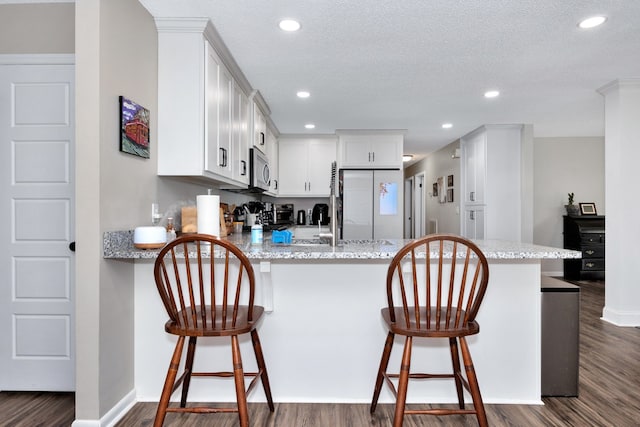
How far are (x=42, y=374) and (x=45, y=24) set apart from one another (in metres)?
2.01

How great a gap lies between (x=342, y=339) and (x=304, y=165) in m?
3.97

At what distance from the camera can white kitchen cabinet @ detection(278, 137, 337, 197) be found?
584cm

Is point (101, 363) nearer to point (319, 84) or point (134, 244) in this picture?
point (134, 244)

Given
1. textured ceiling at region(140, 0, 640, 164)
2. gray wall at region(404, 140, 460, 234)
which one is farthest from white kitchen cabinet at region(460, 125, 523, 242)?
gray wall at region(404, 140, 460, 234)

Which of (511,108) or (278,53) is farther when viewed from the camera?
(511,108)

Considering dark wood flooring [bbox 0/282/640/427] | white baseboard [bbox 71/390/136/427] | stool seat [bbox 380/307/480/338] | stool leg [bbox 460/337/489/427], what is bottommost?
dark wood flooring [bbox 0/282/640/427]

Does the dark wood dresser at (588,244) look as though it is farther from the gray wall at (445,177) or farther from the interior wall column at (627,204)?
the interior wall column at (627,204)

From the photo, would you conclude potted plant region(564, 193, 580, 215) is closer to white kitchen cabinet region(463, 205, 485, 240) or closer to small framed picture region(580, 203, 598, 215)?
small framed picture region(580, 203, 598, 215)

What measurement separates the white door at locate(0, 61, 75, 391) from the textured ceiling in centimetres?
83

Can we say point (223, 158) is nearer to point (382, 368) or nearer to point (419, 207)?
point (382, 368)

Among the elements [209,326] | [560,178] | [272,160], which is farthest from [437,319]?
[560,178]

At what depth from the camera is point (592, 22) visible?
2459 mm

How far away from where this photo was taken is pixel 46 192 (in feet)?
7.46

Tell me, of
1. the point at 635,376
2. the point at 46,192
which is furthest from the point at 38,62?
the point at 635,376
